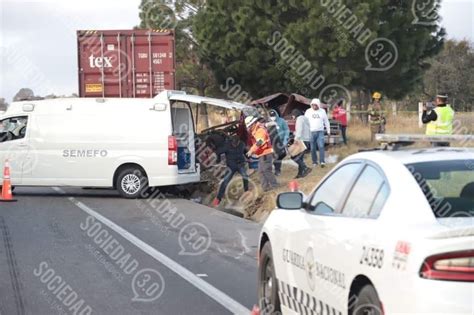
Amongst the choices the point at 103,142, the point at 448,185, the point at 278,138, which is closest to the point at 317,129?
the point at 278,138

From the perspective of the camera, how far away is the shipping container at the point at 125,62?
22797 mm

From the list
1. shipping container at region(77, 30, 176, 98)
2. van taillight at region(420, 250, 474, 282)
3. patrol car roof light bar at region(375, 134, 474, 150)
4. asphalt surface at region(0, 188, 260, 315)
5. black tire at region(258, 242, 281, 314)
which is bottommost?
asphalt surface at region(0, 188, 260, 315)

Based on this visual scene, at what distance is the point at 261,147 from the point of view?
59.5ft

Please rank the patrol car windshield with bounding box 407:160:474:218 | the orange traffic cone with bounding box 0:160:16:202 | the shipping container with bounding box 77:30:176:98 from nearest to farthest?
the patrol car windshield with bounding box 407:160:474:218, the orange traffic cone with bounding box 0:160:16:202, the shipping container with bounding box 77:30:176:98

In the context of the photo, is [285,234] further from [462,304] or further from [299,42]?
[299,42]

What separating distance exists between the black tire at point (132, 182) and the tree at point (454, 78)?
113 feet

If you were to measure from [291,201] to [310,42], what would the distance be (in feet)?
89.2

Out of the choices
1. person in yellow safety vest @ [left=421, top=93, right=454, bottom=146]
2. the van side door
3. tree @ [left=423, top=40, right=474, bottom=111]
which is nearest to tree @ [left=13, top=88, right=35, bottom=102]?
the van side door

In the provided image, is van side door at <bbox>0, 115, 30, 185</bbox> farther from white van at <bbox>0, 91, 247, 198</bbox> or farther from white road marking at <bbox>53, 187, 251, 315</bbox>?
white road marking at <bbox>53, 187, 251, 315</bbox>

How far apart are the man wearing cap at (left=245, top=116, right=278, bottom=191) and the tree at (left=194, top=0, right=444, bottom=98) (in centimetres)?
1530

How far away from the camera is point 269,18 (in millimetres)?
35438

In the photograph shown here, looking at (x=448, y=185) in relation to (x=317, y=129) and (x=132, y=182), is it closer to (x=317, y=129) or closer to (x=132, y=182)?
(x=132, y=182)

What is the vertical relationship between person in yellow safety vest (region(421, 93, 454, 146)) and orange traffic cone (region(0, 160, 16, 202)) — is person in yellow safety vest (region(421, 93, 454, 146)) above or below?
above

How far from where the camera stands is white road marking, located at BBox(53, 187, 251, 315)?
8366 mm
